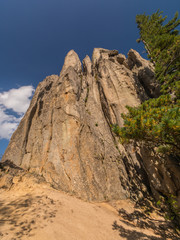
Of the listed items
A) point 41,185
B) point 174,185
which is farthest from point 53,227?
point 174,185

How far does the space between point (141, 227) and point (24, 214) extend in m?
7.38

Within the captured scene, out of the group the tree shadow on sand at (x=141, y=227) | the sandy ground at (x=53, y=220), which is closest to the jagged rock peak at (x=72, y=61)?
the sandy ground at (x=53, y=220)

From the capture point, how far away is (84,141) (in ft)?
44.5

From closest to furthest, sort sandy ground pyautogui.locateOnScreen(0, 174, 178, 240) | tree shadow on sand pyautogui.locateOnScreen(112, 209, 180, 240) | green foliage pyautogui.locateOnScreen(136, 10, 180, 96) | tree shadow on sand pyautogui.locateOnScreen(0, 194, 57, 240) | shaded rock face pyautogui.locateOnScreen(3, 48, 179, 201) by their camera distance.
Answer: tree shadow on sand pyautogui.locateOnScreen(0, 194, 57, 240) → sandy ground pyautogui.locateOnScreen(0, 174, 178, 240) → tree shadow on sand pyautogui.locateOnScreen(112, 209, 180, 240) → shaded rock face pyautogui.locateOnScreen(3, 48, 179, 201) → green foliage pyautogui.locateOnScreen(136, 10, 180, 96)

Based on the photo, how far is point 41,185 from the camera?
30.0ft

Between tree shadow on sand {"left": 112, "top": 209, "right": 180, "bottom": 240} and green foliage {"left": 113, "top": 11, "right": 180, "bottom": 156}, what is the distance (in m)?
5.18

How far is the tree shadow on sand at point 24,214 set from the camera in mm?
4400

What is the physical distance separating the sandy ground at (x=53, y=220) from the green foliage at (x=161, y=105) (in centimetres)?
528

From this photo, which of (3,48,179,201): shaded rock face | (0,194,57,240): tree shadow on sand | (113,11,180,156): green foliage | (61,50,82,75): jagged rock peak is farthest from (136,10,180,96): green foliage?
(61,50,82,75): jagged rock peak

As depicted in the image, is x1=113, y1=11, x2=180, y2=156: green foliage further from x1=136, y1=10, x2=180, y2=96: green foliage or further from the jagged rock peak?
the jagged rock peak

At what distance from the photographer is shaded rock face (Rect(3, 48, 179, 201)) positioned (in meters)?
11.3

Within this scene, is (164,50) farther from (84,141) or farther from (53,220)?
(53,220)

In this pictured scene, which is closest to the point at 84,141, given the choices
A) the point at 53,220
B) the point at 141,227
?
the point at 53,220

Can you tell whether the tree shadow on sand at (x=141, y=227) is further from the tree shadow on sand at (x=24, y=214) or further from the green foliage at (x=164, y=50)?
the green foliage at (x=164, y=50)
